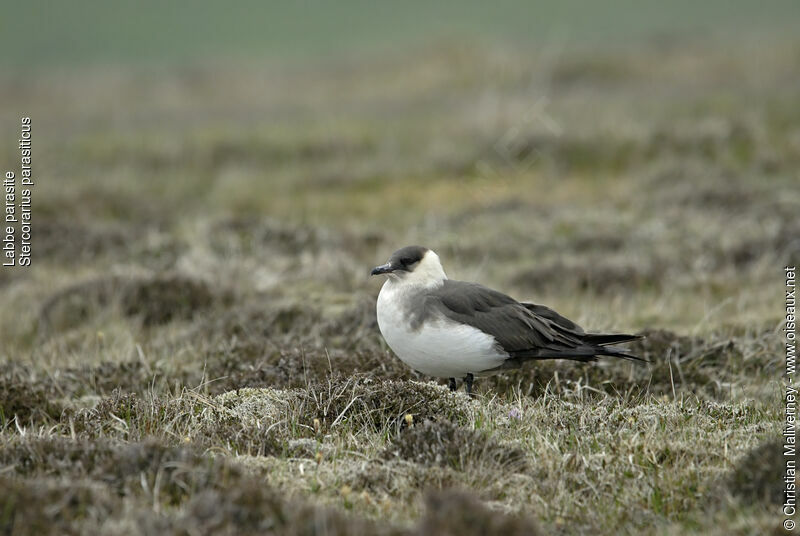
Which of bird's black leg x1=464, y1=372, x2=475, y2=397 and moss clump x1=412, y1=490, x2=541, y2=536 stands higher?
moss clump x1=412, y1=490, x2=541, y2=536

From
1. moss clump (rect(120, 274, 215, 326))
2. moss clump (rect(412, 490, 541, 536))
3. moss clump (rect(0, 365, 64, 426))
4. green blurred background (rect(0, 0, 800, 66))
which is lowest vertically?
moss clump (rect(0, 365, 64, 426))

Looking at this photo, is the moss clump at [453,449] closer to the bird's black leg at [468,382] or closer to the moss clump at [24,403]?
the bird's black leg at [468,382]

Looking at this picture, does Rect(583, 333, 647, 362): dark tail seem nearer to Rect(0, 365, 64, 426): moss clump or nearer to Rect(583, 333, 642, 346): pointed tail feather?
Rect(583, 333, 642, 346): pointed tail feather

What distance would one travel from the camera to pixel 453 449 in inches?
168

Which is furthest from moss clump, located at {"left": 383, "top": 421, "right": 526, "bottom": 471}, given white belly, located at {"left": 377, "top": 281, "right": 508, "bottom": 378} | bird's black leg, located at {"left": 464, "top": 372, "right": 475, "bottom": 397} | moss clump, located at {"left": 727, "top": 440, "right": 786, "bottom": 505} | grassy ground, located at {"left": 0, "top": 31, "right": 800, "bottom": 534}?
bird's black leg, located at {"left": 464, "top": 372, "right": 475, "bottom": 397}

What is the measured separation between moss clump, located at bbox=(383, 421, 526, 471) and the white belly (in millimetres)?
788

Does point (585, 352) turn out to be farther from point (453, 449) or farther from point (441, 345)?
point (453, 449)

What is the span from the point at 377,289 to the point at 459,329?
3.30m

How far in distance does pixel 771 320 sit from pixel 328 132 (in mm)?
11166

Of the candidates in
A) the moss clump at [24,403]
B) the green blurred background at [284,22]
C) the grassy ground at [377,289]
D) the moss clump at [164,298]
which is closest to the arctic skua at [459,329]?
the grassy ground at [377,289]

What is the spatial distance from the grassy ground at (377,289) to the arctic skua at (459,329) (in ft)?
0.84

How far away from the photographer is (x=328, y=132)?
17156 mm

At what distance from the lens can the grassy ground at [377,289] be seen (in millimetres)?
3830

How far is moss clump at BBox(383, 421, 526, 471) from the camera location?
4184 millimetres
